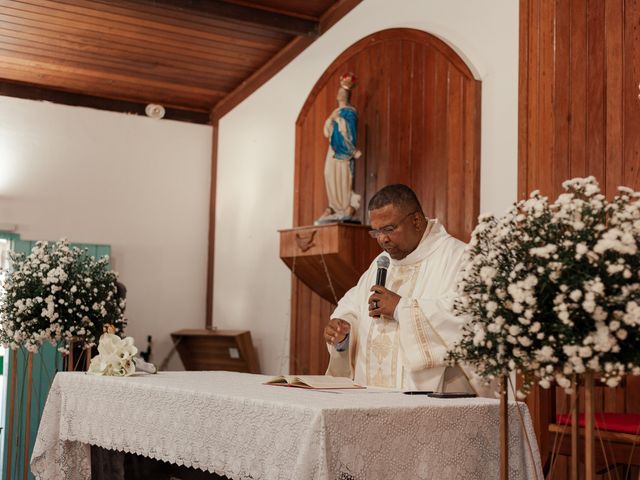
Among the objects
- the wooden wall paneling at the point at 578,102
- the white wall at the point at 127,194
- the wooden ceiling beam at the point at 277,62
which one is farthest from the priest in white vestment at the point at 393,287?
the white wall at the point at 127,194

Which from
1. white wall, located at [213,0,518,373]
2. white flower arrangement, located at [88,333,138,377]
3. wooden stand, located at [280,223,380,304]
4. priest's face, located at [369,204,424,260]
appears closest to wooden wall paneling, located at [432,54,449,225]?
white wall, located at [213,0,518,373]

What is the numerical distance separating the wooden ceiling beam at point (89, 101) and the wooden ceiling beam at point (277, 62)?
10.2 inches

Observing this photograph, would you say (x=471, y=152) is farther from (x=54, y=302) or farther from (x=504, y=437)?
(x=504, y=437)

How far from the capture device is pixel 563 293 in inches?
109

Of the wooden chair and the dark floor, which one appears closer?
the wooden chair

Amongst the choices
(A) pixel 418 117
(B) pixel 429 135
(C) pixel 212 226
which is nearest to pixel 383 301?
(B) pixel 429 135

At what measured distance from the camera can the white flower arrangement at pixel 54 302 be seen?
5.91m

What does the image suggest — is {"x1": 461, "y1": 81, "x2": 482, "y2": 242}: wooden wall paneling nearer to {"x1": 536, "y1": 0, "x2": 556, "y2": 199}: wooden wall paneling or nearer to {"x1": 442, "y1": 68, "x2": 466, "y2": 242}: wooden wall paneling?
{"x1": 442, "y1": 68, "x2": 466, "y2": 242}: wooden wall paneling

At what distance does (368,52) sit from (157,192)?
313 cm

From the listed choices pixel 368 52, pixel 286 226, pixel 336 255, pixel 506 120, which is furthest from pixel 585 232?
pixel 286 226

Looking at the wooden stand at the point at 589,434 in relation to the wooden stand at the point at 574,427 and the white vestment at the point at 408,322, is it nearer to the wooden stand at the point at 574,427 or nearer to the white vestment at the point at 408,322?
the wooden stand at the point at 574,427

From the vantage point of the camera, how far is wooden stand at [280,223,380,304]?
22.6ft

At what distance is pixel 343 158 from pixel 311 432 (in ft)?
Answer: 14.4

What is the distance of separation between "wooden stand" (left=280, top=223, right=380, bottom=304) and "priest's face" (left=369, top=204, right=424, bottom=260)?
1971mm
